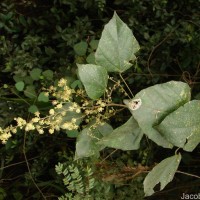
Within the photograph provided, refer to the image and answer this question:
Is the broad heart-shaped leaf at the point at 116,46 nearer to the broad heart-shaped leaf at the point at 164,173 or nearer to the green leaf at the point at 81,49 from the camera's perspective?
the broad heart-shaped leaf at the point at 164,173

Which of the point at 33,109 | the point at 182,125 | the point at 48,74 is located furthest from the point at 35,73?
the point at 182,125

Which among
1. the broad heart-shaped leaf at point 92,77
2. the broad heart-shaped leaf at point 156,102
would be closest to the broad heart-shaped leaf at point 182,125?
the broad heart-shaped leaf at point 156,102

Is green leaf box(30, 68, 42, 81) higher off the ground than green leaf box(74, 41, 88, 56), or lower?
lower

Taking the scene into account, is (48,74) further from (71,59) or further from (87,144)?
(87,144)

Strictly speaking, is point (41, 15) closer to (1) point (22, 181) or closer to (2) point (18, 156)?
(2) point (18, 156)

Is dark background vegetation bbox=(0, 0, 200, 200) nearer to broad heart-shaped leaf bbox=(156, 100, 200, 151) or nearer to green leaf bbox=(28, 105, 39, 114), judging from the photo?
green leaf bbox=(28, 105, 39, 114)

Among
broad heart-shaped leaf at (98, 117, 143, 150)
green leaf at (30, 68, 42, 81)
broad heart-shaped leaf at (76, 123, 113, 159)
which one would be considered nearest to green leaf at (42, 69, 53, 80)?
green leaf at (30, 68, 42, 81)
